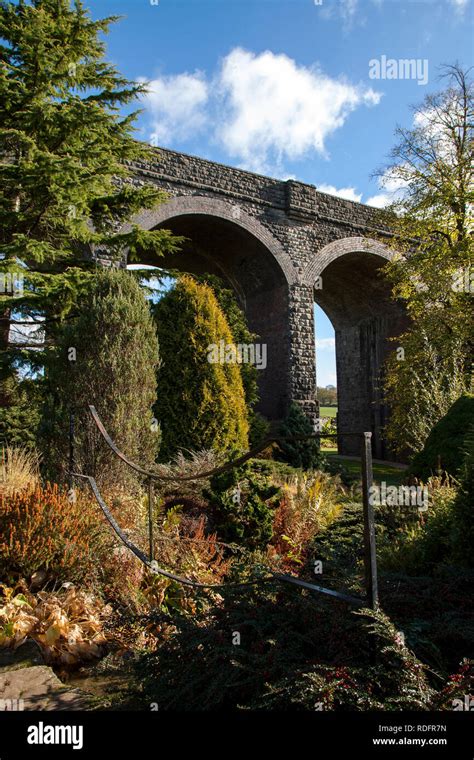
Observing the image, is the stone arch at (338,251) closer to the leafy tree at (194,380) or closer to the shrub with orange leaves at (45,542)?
the leafy tree at (194,380)

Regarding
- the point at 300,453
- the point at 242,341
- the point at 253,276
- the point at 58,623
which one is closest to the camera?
the point at 58,623

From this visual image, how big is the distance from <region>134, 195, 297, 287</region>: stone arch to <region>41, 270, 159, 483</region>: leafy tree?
517 cm

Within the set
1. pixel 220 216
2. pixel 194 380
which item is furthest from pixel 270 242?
pixel 194 380

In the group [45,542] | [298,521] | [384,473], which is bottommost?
[384,473]

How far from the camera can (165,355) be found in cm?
837

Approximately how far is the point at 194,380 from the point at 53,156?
12.6ft

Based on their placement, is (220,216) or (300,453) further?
(220,216)

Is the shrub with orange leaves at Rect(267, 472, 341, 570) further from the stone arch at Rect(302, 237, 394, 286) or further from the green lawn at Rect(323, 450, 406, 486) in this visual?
the stone arch at Rect(302, 237, 394, 286)

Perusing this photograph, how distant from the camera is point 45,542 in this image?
11.4 ft

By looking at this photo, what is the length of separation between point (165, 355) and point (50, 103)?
4314mm

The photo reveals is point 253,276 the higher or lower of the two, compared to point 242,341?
higher

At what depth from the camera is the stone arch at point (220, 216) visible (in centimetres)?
1124

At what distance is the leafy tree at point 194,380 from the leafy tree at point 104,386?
1.60 meters

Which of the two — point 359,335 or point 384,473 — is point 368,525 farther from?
point 359,335
